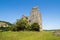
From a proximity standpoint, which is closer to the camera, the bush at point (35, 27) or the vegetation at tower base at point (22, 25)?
the bush at point (35, 27)

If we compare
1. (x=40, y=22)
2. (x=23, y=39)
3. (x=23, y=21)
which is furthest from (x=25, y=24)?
(x=23, y=39)

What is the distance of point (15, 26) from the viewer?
188 ft

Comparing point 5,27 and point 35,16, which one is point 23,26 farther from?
point 5,27

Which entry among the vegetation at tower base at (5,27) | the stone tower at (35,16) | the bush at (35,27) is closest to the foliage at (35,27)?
the bush at (35,27)

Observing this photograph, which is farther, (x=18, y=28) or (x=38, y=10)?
(x=38, y=10)

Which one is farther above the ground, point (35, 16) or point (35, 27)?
point (35, 16)

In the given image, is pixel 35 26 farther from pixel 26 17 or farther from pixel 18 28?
pixel 26 17

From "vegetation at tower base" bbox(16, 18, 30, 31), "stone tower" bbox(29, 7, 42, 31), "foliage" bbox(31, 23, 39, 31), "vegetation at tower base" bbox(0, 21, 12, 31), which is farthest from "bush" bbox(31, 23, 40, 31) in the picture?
"vegetation at tower base" bbox(0, 21, 12, 31)

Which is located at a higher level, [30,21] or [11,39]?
[30,21]

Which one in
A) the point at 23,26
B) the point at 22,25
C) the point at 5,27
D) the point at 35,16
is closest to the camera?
the point at 23,26

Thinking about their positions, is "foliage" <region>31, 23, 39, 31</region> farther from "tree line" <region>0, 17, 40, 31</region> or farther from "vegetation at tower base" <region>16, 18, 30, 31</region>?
"vegetation at tower base" <region>16, 18, 30, 31</region>

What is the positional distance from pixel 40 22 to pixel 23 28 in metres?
6.93

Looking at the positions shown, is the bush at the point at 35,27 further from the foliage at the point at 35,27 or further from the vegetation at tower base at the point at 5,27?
the vegetation at tower base at the point at 5,27

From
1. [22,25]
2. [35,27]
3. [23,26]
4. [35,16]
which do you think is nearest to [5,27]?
[22,25]
